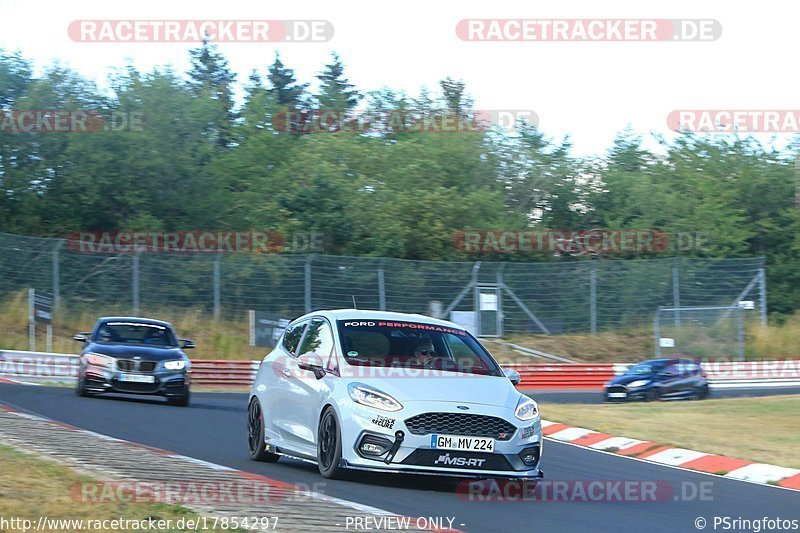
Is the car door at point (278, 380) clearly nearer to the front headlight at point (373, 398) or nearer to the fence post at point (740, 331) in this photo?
the front headlight at point (373, 398)

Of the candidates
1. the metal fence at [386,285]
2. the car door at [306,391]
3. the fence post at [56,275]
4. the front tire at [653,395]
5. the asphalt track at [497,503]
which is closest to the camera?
the asphalt track at [497,503]

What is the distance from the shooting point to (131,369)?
59.9 feet

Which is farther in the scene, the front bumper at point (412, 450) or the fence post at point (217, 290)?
the fence post at point (217, 290)

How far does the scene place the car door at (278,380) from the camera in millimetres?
10906

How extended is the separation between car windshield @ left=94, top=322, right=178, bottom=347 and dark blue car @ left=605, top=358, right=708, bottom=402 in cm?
1119

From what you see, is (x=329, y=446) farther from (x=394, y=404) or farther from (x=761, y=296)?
(x=761, y=296)

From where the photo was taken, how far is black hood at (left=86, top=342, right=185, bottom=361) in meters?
18.3

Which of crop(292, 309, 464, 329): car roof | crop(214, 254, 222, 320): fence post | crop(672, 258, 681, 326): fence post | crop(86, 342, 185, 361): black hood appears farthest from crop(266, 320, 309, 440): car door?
crop(672, 258, 681, 326): fence post

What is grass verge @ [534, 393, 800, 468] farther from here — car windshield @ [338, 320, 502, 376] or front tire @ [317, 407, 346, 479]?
front tire @ [317, 407, 346, 479]

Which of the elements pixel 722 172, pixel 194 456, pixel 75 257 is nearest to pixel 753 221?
pixel 722 172

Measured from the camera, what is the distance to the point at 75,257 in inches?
1180

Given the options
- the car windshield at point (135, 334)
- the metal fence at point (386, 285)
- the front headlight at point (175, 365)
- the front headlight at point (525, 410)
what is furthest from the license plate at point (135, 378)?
the metal fence at point (386, 285)

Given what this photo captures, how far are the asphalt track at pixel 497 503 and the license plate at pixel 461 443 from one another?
40 cm

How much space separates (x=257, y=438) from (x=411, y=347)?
1944 mm
